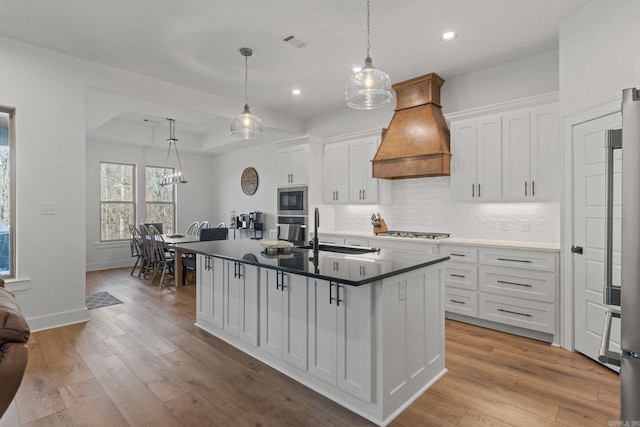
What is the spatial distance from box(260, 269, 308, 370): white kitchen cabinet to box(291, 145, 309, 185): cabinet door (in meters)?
3.07

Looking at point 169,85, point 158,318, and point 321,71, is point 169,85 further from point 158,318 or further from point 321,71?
point 158,318

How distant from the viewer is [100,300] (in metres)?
4.60

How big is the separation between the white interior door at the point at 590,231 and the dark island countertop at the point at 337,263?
1411 mm

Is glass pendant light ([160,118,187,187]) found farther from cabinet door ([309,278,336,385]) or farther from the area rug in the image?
cabinet door ([309,278,336,385])

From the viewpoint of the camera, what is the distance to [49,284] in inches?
140

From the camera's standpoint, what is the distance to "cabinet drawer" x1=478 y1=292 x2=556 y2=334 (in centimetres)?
319

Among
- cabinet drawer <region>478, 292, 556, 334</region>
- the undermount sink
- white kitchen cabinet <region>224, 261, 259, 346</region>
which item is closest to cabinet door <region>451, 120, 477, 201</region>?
cabinet drawer <region>478, 292, 556, 334</region>

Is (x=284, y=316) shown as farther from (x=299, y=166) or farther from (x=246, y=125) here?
(x=299, y=166)

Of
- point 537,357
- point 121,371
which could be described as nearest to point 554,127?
point 537,357

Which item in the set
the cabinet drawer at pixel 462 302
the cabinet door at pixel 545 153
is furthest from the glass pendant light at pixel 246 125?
the cabinet door at pixel 545 153

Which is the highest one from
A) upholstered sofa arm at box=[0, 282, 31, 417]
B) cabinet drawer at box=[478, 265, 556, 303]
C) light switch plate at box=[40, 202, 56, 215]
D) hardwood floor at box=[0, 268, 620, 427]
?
light switch plate at box=[40, 202, 56, 215]

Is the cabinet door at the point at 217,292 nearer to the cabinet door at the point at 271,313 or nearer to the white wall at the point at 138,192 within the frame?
the cabinet door at the point at 271,313

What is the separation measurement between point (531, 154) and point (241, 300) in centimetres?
329

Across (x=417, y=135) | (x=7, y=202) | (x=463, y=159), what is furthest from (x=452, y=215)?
(x=7, y=202)
